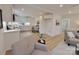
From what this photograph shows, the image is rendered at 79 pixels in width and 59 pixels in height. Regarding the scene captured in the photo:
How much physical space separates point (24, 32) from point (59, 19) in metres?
1.05

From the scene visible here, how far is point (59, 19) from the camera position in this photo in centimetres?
329

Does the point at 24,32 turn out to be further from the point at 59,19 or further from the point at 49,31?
the point at 59,19

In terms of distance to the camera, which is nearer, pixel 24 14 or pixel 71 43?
pixel 24 14

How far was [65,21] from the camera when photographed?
10.3ft

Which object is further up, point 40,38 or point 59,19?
point 59,19

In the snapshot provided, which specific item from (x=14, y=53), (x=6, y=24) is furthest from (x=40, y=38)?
(x=14, y=53)

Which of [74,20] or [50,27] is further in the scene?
[50,27]

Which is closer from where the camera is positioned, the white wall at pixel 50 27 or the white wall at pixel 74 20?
the white wall at pixel 74 20

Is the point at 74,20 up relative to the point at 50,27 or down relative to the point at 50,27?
up

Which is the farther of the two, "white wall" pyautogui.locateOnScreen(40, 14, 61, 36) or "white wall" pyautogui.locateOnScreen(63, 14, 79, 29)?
"white wall" pyautogui.locateOnScreen(40, 14, 61, 36)

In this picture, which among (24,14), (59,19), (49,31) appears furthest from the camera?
(49,31)

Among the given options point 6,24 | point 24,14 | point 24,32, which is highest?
point 24,14
